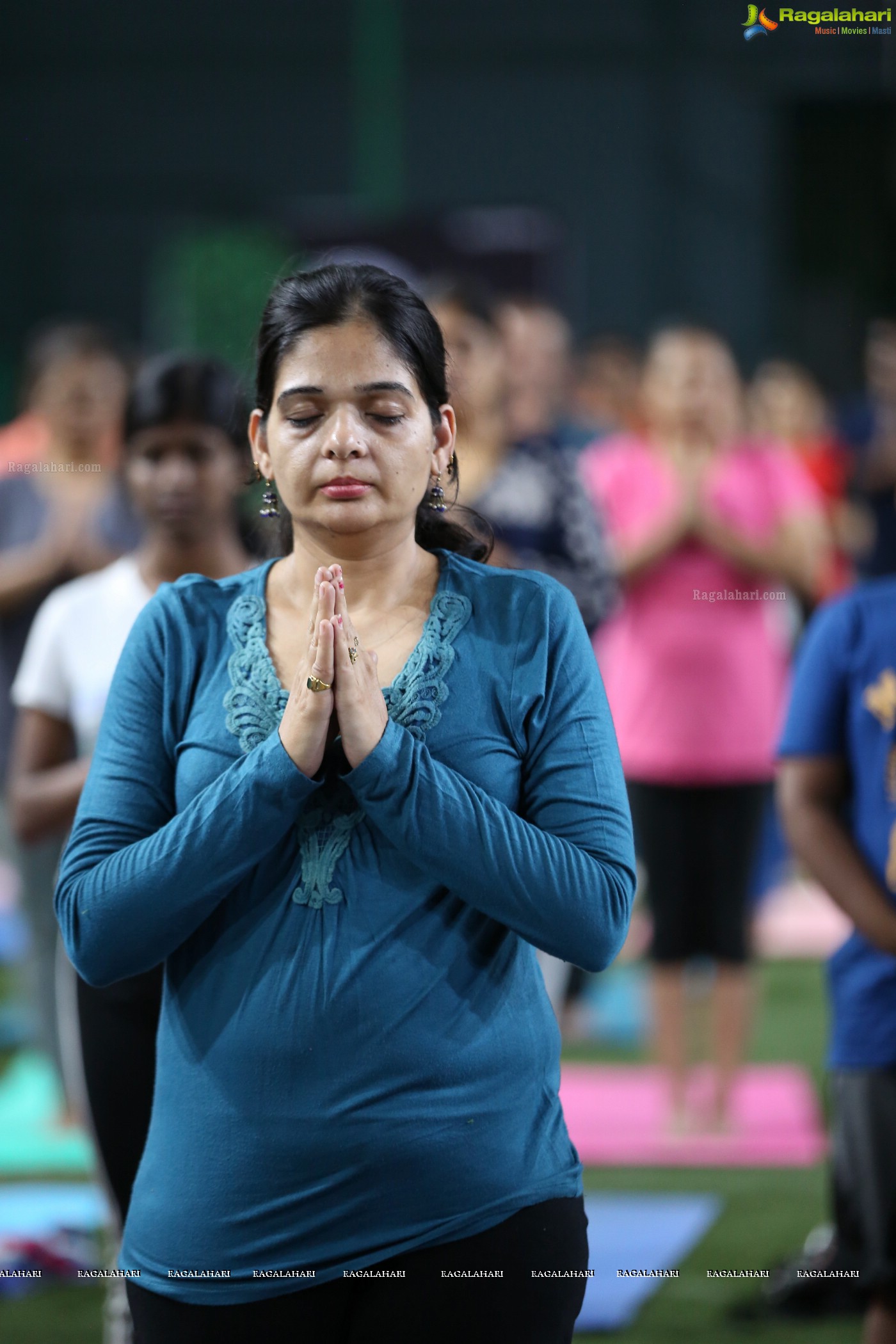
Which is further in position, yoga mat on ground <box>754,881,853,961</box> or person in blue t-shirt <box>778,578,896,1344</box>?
yoga mat on ground <box>754,881,853,961</box>

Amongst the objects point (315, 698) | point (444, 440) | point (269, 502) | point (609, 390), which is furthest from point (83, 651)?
point (609, 390)

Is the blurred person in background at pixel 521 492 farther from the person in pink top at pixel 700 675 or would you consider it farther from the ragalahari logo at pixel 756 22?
the ragalahari logo at pixel 756 22

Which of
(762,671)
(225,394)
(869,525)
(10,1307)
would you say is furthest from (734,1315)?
(869,525)

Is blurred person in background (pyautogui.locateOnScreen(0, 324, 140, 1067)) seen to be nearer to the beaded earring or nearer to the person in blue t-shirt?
the person in blue t-shirt

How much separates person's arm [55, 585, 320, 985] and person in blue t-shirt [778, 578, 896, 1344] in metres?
0.96

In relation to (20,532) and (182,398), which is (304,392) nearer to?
(182,398)

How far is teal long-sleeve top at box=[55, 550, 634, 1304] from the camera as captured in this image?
4.31ft

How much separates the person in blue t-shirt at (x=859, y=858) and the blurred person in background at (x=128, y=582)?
0.78 metres

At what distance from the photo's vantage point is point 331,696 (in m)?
1.29

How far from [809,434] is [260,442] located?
6.11m

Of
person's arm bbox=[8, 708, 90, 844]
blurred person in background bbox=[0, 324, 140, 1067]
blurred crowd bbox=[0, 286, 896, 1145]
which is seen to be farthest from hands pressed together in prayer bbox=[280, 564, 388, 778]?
blurred person in background bbox=[0, 324, 140, 1067]

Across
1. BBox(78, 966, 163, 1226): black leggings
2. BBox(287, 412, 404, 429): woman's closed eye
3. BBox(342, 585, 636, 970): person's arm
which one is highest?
BBox(287, 412, 404, 429): woman's closed eye

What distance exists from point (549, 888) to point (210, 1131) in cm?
34

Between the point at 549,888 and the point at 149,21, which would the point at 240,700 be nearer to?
the point at 549,888
